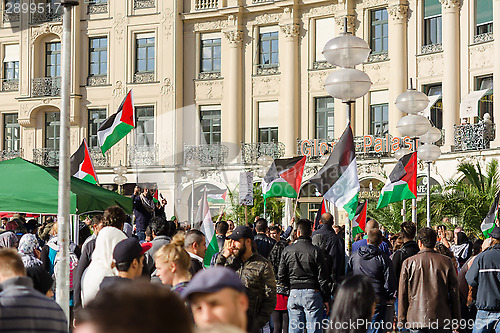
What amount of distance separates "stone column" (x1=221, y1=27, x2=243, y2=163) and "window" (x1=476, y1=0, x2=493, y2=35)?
10754 millimetres

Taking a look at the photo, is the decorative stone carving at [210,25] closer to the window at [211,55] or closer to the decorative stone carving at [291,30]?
the window at [211,55]

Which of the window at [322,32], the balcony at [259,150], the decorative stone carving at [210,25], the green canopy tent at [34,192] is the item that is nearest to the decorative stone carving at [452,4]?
the window at [322,32]

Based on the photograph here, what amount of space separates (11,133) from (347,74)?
105 feet

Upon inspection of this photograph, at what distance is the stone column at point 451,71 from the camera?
98.8 feet

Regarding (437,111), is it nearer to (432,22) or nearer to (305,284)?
(432,22)

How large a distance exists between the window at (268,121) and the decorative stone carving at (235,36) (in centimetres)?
299

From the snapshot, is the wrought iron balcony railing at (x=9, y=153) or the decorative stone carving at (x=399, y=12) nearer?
the decorative stone carving at (x=399, y=12)

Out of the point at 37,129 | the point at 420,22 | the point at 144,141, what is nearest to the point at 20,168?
the point at 420,22

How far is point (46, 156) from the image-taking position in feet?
127

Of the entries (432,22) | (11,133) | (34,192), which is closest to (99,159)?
(11,133)

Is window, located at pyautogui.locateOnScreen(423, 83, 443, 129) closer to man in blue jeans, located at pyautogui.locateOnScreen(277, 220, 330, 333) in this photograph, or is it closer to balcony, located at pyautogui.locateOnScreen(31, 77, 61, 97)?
balcony, located at pyautogui.locateOnScreen(31, 77, 61, 97)

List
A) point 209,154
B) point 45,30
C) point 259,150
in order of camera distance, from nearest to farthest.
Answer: point 259,150 < point 209,154 < point 45,30

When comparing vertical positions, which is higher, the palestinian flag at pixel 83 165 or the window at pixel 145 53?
the window at pixel 145 53

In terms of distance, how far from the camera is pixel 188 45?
37.2 metres
